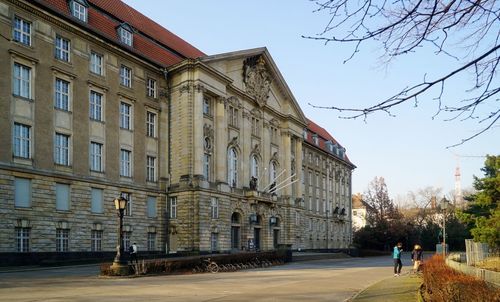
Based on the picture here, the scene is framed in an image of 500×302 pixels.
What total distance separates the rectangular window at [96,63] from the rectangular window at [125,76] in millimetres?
2456

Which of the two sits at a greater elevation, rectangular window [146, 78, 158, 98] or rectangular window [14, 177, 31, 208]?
rectangular window [146, 78, 158, 98]

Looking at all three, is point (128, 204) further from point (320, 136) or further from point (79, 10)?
point (320, 136)

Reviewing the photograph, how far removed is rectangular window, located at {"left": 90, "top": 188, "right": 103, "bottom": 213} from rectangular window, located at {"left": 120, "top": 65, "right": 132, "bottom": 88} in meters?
9.35

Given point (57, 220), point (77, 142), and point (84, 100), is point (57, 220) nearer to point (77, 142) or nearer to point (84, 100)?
point (77, 142)

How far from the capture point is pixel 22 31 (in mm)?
37031

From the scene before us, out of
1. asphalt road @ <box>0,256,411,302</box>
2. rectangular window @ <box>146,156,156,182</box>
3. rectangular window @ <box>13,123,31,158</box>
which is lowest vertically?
asphalt road @ <box>0,256,411,302</box>

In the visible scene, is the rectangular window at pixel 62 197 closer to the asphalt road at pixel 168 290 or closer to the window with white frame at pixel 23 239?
the window with white frame at pixel 23 239

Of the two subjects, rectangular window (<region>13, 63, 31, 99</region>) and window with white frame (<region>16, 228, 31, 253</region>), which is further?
rectangular window (<region>13, 63, 31, 99</region>)

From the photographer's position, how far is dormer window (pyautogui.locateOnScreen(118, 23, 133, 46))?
4644 centimetres

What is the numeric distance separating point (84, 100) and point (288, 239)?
105 feet

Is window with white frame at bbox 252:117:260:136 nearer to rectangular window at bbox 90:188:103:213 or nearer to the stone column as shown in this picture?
the stone column

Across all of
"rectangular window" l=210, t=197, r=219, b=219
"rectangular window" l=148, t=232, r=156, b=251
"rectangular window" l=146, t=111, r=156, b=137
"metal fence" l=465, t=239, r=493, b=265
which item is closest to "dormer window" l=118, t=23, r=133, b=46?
"rectangular window" l=146, t=111, r=156, b=137

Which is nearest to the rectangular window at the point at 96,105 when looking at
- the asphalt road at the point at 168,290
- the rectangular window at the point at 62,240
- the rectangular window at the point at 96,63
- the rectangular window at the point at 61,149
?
the rectangular window at the point at 96,63

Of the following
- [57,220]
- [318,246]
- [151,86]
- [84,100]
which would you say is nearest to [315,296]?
[57,220]
